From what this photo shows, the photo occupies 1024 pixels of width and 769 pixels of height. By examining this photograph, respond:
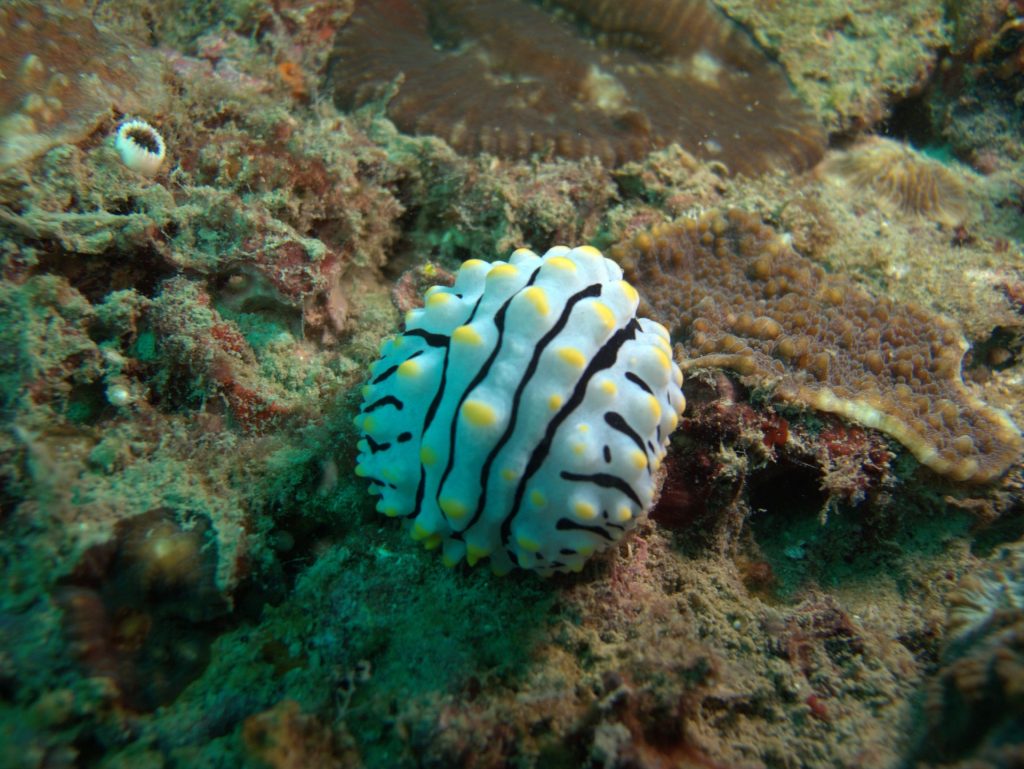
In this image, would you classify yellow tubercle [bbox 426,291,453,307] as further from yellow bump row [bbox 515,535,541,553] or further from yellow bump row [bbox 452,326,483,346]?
yellow bump row [bbox 515,535,541,553]

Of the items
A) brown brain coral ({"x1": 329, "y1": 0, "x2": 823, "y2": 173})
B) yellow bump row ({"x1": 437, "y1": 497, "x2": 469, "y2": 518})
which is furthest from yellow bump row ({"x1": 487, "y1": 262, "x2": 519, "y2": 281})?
brown brain coral ({"x1": 329, "y1": 0, "x2": 823, "y2": 173})

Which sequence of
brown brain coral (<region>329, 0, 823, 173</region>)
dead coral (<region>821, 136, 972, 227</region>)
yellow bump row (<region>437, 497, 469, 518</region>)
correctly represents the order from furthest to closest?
dead coral (<region>821, 136, 972, 227</region>), brown brain coral (<region>329, 0, 823, 173</region>), yellow bump row (<region>437, 497, 469, 518</region>)

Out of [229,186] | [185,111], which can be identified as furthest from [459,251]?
[185,111]

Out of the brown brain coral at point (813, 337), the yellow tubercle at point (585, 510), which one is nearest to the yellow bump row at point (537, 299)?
the yellow tubercle at point (585, 510)

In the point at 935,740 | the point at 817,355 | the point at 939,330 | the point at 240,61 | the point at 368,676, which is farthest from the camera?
the point at 240,61

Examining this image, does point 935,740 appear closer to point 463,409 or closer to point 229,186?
point 463,409

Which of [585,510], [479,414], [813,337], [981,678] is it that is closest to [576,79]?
[813,337]
